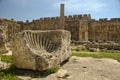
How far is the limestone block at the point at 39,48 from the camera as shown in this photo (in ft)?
20.7

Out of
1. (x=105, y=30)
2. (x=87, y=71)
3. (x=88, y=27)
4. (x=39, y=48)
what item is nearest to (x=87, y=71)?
(x=87, y=71)

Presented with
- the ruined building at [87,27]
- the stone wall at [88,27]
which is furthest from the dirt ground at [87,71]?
the stone wall at [88,27]

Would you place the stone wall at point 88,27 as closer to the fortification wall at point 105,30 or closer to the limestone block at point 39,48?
the fortification wall at point 105,30

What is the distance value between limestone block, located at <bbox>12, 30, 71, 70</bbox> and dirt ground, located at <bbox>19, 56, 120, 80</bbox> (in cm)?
39

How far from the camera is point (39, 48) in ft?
24.3

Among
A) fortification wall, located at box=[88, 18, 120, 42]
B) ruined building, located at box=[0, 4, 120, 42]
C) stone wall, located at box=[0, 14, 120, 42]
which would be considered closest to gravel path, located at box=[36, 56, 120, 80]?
ruined building, located at box=[0, 4, 120, 42]

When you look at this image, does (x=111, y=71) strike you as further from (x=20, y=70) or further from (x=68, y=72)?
(x=20, y=70)

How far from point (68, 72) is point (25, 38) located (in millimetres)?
1703

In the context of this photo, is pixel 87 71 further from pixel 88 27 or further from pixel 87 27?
pixel 88 27

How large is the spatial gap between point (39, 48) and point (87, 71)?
5.86 ft

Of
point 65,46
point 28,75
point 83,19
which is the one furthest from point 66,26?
point 28,75

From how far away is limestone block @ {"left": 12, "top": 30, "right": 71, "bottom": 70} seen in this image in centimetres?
631

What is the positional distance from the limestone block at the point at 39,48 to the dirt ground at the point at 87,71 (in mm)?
386

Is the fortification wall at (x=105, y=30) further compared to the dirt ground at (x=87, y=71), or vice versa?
the fortification wall at (x=105, y=30)
